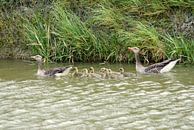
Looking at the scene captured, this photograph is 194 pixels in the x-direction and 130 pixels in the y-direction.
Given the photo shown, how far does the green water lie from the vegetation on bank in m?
1.07

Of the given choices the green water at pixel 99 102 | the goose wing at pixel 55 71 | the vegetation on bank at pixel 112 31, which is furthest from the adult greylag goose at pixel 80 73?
the vegetation on bank at pixel 112 31

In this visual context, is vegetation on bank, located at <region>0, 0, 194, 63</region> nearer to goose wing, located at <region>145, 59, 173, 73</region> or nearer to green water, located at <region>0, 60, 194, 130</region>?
goose wing, located at <region>145, 59, 173, 73</region>

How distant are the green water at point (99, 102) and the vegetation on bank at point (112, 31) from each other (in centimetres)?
107

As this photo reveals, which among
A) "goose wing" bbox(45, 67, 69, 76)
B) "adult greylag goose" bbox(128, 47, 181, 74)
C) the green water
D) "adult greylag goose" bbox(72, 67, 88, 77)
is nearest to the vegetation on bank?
"adult greylag goose" bbox(128, 47, 181, 74)

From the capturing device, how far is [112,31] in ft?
52.0

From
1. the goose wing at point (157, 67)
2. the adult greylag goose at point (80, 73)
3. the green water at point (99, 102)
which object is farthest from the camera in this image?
the goose wing at point (157, 67)

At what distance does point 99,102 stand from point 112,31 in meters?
5.39

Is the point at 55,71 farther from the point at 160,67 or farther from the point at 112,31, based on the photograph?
the point at 112,31

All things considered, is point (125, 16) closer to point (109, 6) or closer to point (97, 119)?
point (109, 6)

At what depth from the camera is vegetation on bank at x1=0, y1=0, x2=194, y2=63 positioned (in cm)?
1501

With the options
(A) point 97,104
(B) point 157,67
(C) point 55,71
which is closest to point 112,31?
(B) point 157,67

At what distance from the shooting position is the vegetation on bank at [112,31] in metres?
15.0

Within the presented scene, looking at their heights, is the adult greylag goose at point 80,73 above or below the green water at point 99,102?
above

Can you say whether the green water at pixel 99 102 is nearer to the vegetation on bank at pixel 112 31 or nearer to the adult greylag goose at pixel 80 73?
the adult greylag goose at pixel 80 73
